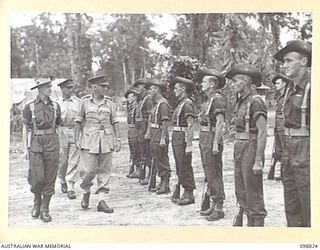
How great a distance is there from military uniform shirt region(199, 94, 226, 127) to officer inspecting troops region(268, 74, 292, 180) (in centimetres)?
24

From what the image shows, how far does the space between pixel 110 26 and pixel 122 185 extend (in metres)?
0.73

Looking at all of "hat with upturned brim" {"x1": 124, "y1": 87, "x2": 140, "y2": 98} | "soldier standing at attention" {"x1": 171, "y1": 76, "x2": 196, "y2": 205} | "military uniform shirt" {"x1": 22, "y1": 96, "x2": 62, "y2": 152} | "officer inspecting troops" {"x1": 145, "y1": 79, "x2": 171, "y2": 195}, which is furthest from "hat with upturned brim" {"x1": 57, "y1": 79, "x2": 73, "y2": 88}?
"soldier standing at attention" {"x1": 171, "y1": 76, "x2": 196, "y2": 205}

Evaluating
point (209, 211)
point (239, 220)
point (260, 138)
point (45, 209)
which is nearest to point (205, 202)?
point (209, 211)

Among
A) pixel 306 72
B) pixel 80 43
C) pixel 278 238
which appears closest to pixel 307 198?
pixel 278 238

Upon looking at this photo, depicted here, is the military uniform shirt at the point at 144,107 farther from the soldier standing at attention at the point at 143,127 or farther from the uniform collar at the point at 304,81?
the uniform collar at the point at 304,81

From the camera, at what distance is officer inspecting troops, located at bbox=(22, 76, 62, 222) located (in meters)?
2.92

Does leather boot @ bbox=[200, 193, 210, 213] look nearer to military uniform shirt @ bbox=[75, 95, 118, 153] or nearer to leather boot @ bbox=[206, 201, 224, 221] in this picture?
leather boot @ bbox=[206, 201, 224, 221]

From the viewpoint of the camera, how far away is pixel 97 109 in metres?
2.98

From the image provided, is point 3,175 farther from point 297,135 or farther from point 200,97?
point 297,135

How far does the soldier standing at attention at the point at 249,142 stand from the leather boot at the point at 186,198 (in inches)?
8.3

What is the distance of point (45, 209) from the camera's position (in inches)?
115

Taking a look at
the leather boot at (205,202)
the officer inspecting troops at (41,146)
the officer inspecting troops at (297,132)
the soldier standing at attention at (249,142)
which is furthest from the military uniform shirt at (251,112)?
the officer inspecting troops at (41,146)

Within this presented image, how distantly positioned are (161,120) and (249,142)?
440 millimetres

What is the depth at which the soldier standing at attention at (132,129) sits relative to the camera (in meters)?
2.96
